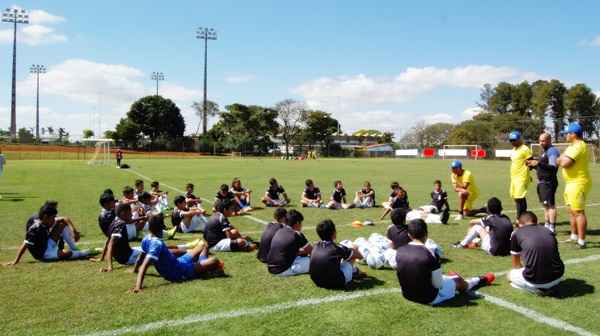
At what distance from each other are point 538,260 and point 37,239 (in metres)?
7.85

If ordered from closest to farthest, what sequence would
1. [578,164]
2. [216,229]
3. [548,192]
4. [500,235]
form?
[500,235]
[578,164]
[216,229]
[548,192]

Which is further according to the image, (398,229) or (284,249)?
(398,229)

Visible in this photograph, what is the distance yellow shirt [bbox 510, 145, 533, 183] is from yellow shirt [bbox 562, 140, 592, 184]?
142cm

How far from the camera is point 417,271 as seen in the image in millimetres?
5141

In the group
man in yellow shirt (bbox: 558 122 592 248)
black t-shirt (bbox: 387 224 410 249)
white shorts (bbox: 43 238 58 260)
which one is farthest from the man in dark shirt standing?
white shorts (bbox: 43 238 58 260)

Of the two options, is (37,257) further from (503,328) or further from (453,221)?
(453,221)

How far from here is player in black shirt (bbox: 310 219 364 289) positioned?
5.80 meters

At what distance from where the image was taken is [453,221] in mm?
11766

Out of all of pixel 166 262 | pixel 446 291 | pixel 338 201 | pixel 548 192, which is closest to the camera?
pixel 446 291

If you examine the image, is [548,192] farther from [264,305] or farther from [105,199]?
[105,199]

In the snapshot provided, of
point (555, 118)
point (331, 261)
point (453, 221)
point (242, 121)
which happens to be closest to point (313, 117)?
point (242, 121)

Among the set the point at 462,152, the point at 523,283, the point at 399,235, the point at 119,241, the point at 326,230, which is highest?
the point at 462,152

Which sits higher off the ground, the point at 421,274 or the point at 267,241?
the point at 421,274

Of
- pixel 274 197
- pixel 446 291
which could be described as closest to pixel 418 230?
pixel 446 291
